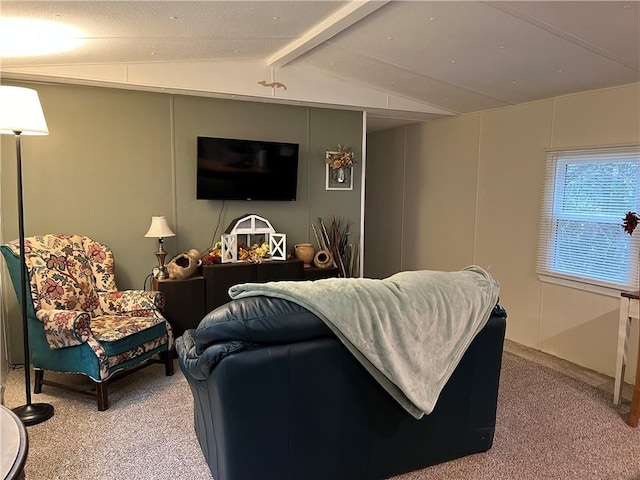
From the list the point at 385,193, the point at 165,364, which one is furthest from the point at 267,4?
the point at 385,193

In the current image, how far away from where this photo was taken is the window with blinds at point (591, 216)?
365 cm

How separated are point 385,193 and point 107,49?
407 centimetres

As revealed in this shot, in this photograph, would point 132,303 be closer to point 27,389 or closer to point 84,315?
point 84,315

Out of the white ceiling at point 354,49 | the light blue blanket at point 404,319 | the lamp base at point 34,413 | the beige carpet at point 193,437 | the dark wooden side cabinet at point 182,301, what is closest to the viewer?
the light blue blanket at point 404,319

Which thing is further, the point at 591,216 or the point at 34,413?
the point at 591,216

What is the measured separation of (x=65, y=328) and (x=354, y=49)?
112 inches

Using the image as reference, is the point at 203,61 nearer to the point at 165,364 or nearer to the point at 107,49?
the point at 107,49

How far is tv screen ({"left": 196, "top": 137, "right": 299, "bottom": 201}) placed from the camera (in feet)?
13.9

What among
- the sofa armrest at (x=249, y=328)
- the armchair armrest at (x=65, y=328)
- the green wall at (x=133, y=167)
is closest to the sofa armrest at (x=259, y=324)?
the sofa armrest at (x=249, y=328)

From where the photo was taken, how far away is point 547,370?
382 cm

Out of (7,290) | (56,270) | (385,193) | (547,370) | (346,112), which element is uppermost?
(346,112)

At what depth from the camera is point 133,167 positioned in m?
4.07

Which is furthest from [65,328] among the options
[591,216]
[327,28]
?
[591,216]

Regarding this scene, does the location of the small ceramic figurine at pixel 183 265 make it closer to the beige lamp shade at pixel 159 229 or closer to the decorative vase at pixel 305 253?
the beige lamp shade at pixel 159 229
